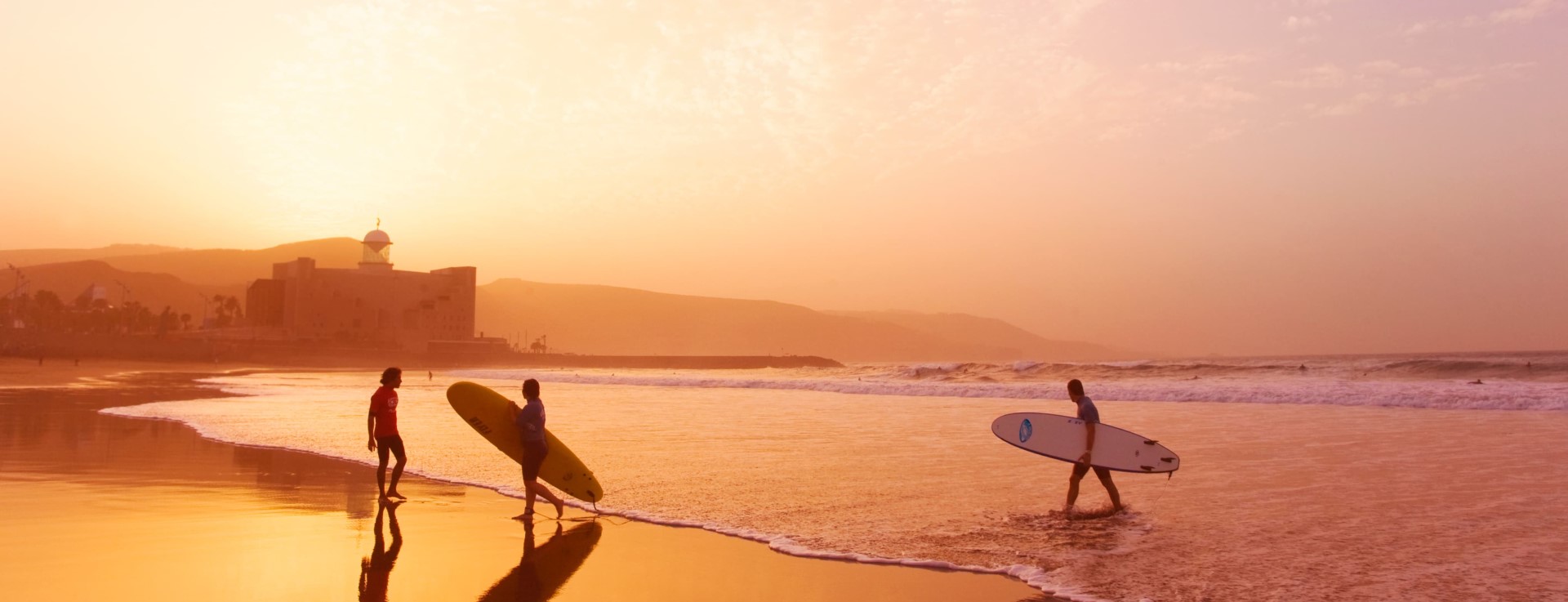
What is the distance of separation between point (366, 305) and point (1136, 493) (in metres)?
128

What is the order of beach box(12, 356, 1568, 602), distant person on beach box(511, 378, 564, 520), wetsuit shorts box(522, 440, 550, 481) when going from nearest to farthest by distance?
beach box(12, 356, 1568, 602)
distant person on beach box(511, 378, 564, 520)
wetsuit shorts box(522, 440, 550, 481)

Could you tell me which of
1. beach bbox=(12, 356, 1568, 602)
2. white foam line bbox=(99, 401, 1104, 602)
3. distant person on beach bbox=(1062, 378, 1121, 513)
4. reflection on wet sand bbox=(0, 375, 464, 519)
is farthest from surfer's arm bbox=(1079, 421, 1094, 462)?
reflection on wet sand bbox=(0, 375, 464, 519)

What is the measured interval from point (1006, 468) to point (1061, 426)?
226 centimetres

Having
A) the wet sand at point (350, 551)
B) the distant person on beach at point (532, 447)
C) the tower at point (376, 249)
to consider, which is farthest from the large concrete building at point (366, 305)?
the distant person on beach at point (532, 447)

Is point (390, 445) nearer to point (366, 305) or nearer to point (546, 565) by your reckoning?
point (546, 565)

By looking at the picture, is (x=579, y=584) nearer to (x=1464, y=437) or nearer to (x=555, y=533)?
(x=555, y=533)

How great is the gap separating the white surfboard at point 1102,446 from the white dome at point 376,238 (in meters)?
135

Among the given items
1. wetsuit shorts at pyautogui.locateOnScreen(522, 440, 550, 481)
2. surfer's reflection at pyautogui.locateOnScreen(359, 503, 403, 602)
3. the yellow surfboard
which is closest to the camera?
surfer's reflection at pyautogui.locateOnScreen(359, 503, 403, 602)

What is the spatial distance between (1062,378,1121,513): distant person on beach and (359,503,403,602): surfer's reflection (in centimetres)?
633

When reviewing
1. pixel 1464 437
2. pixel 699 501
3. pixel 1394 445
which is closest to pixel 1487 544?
pixel 699 501

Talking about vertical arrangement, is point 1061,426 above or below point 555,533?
above

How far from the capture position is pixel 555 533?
8.51 metres

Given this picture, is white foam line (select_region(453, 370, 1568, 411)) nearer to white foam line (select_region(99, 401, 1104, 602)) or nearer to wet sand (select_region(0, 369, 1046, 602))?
white foam line (select_region(99, 401, 1104, 602))

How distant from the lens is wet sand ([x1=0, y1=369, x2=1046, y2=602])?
6395 millimetres
